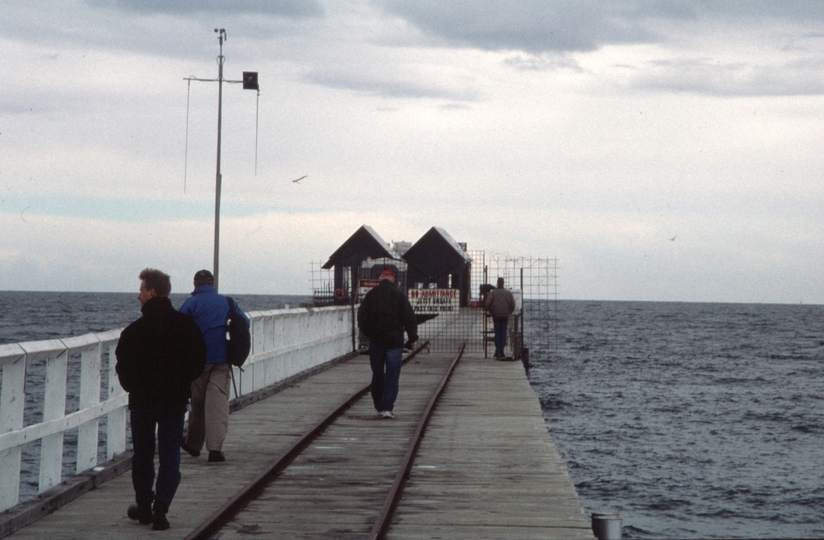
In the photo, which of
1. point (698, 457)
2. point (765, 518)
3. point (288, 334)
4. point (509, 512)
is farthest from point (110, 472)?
point (698, 457)

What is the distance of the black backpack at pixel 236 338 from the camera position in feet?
33.1

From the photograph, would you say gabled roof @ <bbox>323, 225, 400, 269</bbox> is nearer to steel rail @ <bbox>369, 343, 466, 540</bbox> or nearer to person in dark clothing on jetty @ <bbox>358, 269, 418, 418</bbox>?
steel rail @ <bbox>369, 343, 466, 540</bbox>

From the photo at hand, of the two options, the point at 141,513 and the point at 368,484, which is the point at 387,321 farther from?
the point at 141,513

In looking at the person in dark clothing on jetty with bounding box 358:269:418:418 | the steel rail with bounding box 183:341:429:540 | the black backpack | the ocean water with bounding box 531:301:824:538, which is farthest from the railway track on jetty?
the ocean water with bounding box 531:301:824:538

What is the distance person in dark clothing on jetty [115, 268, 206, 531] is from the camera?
7.26 m

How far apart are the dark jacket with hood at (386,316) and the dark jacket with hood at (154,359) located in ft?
20.3

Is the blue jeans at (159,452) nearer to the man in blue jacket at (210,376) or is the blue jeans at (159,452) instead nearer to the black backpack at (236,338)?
the man in blue jacket at (210,376)

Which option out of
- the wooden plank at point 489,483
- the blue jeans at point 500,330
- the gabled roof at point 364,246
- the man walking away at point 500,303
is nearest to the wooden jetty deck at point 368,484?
the wooden plank at point 489,483

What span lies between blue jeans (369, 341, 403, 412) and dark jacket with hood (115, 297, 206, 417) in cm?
622

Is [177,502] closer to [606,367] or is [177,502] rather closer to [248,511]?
[248,511]

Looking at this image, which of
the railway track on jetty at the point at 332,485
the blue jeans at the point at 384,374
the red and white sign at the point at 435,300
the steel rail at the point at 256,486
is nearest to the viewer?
the steel rail at the point at 256,486

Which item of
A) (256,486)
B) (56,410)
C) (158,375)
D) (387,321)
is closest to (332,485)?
(256,486)

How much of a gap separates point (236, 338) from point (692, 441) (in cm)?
1896

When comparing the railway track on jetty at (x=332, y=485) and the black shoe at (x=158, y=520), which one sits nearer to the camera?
the black shoe at (x=158, y=520)
